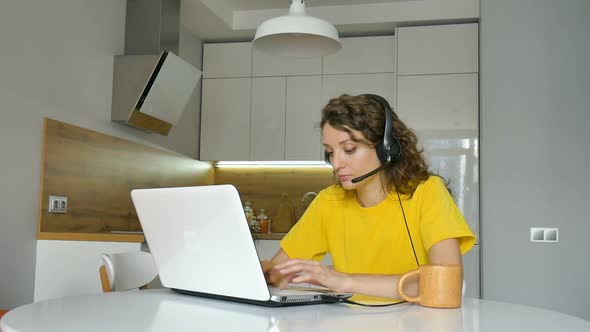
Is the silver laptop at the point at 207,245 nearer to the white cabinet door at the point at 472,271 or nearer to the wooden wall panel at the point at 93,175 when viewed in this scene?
the wooden wall panel at the point at 93,175

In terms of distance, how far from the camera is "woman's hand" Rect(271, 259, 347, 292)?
126 cm

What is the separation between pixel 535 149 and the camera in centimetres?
350

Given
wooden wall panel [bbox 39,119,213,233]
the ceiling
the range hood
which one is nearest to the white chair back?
wooden wall panel [bbox 39,119,213,233]

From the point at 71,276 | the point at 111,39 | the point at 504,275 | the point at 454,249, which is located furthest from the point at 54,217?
the point at 504,275

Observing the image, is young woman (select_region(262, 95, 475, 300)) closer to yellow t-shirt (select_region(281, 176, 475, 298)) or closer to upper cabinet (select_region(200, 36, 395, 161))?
yellow t-shirt (select_region(281, 176, 475, 298))

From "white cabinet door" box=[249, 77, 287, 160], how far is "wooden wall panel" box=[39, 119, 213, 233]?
731 millimetres

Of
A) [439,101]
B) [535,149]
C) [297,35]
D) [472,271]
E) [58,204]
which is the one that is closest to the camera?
[297,35]

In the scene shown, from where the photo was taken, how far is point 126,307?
3.79 ft

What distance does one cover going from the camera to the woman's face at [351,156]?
1.67 metres

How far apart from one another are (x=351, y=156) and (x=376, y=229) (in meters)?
0.21

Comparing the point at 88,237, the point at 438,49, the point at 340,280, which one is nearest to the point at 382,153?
the point at 340,280

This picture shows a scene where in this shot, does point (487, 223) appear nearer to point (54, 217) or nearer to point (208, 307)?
point (54, 217)

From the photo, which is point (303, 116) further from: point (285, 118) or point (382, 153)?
point (382, 153)

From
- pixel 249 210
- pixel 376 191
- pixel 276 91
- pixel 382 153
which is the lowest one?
pixel 249 210
